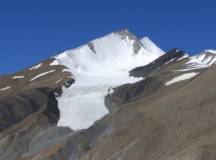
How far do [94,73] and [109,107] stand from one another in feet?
153

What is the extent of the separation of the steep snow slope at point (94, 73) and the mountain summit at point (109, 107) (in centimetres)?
18

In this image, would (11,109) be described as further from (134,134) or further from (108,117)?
(134,134)

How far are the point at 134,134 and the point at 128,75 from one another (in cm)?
8609

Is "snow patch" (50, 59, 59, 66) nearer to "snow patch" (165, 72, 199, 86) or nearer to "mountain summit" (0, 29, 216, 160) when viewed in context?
"mountain summit" (0, 29, 216, 160)

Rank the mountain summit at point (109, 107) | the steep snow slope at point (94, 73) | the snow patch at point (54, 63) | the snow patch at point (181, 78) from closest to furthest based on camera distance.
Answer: the mountain summit at point (109, 107)
the snow patch at point (181, 78)
the steep snow slope at point (94, 73)
the snow patch at point (54, 63)

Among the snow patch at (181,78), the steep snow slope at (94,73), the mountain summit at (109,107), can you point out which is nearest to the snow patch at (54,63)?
the mountain summit at (109,107)

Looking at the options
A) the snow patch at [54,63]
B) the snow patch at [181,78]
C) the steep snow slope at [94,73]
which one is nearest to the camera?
the snow patch at [181,78]

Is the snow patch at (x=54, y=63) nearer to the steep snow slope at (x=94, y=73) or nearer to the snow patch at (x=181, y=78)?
the steep snow slope at (x=94, y=73)

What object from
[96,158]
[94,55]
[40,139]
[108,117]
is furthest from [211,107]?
[94,55]

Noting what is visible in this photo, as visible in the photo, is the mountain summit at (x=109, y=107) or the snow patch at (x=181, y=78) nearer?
the mountain summit at (x=109, y=107)

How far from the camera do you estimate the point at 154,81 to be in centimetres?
11775

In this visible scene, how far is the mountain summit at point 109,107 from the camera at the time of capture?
6264 cm

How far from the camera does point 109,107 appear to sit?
11819 cm

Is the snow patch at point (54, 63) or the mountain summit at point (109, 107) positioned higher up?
the snow patch at point (54, 63)
